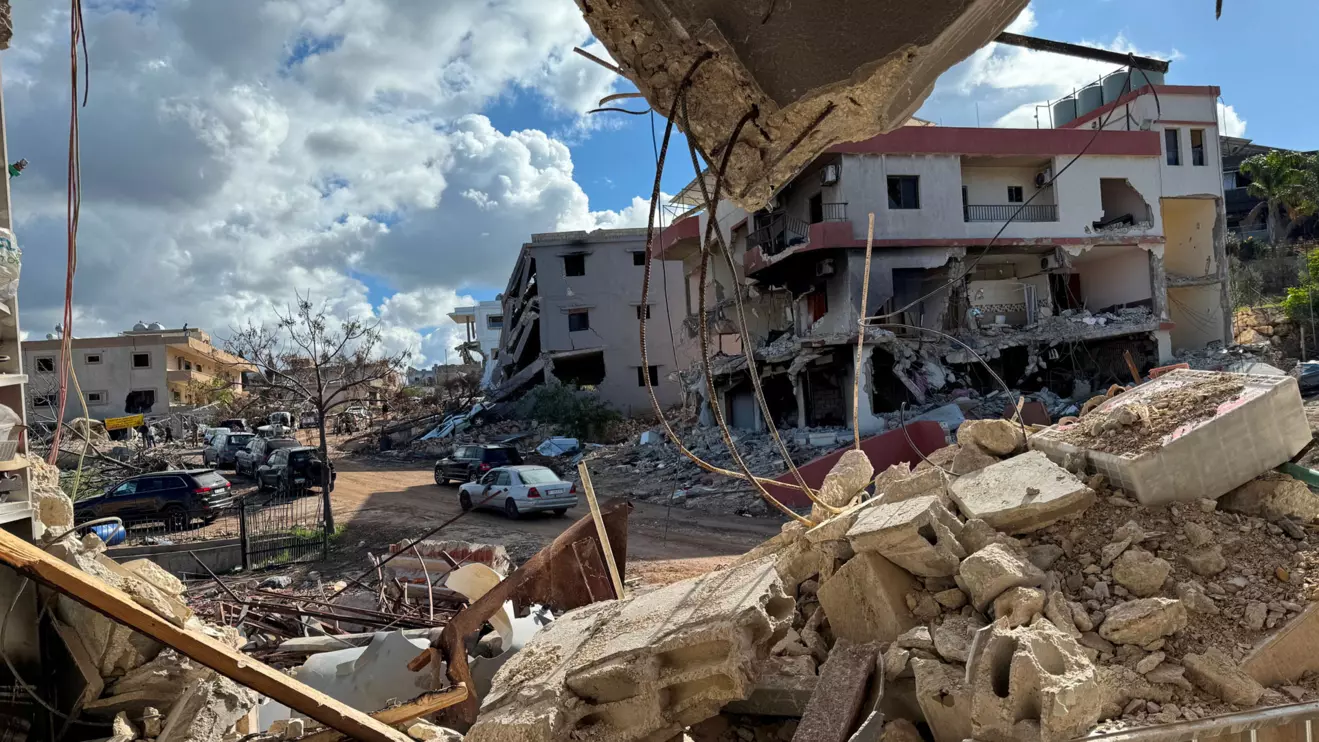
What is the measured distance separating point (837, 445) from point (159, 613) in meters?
21.6

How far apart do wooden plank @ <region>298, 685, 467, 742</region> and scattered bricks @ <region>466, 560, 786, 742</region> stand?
2.55 ft

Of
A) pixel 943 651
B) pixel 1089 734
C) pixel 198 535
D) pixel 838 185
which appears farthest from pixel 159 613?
pixel 838 185

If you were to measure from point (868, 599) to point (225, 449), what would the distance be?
3522cm

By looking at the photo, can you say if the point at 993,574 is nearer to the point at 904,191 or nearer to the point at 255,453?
the point at 904,191

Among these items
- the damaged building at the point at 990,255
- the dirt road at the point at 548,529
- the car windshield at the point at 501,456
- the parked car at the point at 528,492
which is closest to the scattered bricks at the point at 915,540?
the dirt road at the point at 548,529

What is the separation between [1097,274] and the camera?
32.0m

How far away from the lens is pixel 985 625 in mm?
4422

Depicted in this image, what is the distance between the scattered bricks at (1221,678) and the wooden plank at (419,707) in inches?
162

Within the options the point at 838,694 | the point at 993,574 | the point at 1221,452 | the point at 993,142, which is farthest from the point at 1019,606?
the point at 993,142

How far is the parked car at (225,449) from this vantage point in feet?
111

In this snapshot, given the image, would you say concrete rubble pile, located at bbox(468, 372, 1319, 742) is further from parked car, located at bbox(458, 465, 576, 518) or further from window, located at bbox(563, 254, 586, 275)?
window, located at bbox(563, 254, 586, 275)

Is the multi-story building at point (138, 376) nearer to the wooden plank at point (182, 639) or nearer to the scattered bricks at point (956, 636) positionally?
the wooden plank at point (182, 639)

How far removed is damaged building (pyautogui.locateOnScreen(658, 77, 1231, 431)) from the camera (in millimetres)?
27000

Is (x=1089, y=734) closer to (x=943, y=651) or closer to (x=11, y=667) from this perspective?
(x=943, y=651)
